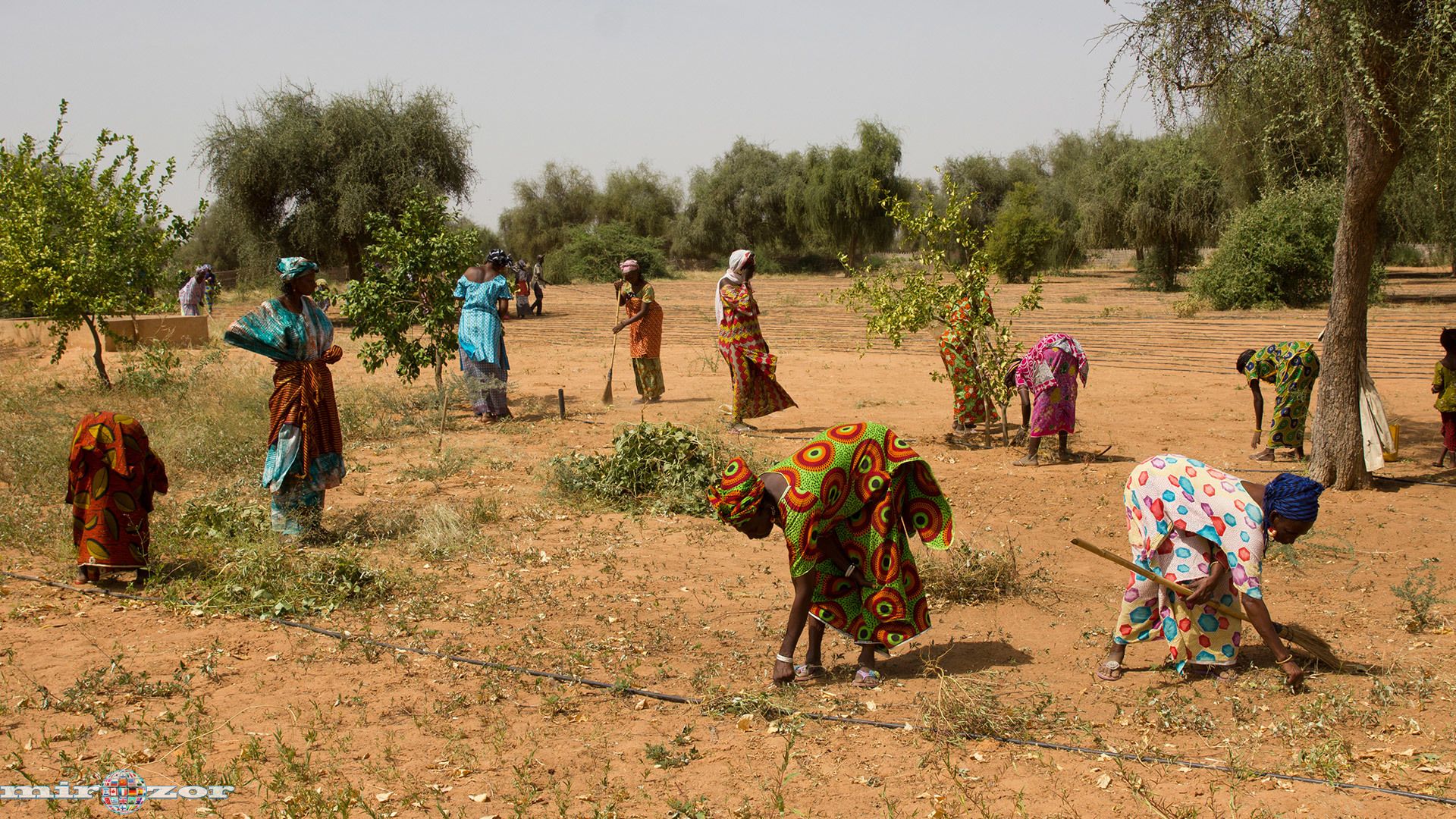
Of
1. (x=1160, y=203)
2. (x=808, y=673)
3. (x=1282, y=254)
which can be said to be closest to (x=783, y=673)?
(x=808, y=673)

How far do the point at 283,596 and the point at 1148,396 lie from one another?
9765mm

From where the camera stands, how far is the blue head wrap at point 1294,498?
4.41 meters

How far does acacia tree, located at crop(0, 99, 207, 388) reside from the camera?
12.8m

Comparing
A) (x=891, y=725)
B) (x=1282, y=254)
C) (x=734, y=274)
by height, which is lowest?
(x=891, y=725)

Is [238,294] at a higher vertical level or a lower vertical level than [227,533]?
higher

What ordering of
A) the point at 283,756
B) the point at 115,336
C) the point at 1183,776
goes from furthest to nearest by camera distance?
the point at 115,336 → the point at 283,756 → the point at 1183,776

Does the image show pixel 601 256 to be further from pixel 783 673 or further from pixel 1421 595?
pixel 783 673

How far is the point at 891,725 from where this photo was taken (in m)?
4.44

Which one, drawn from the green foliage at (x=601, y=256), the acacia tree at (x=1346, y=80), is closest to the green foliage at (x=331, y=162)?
the green foliage at (x=601, y=256)

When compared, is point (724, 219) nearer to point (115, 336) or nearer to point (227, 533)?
point (115, 336)

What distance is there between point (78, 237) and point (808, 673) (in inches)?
468

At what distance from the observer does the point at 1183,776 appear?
3.95m

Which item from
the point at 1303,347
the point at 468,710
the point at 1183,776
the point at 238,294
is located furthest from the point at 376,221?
the point at 238,294

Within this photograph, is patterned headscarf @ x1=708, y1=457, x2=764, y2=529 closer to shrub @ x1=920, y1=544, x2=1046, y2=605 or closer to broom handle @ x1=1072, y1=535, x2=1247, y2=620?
broom handle @ x1=1072, y1=535, x2=1247, y2=620
